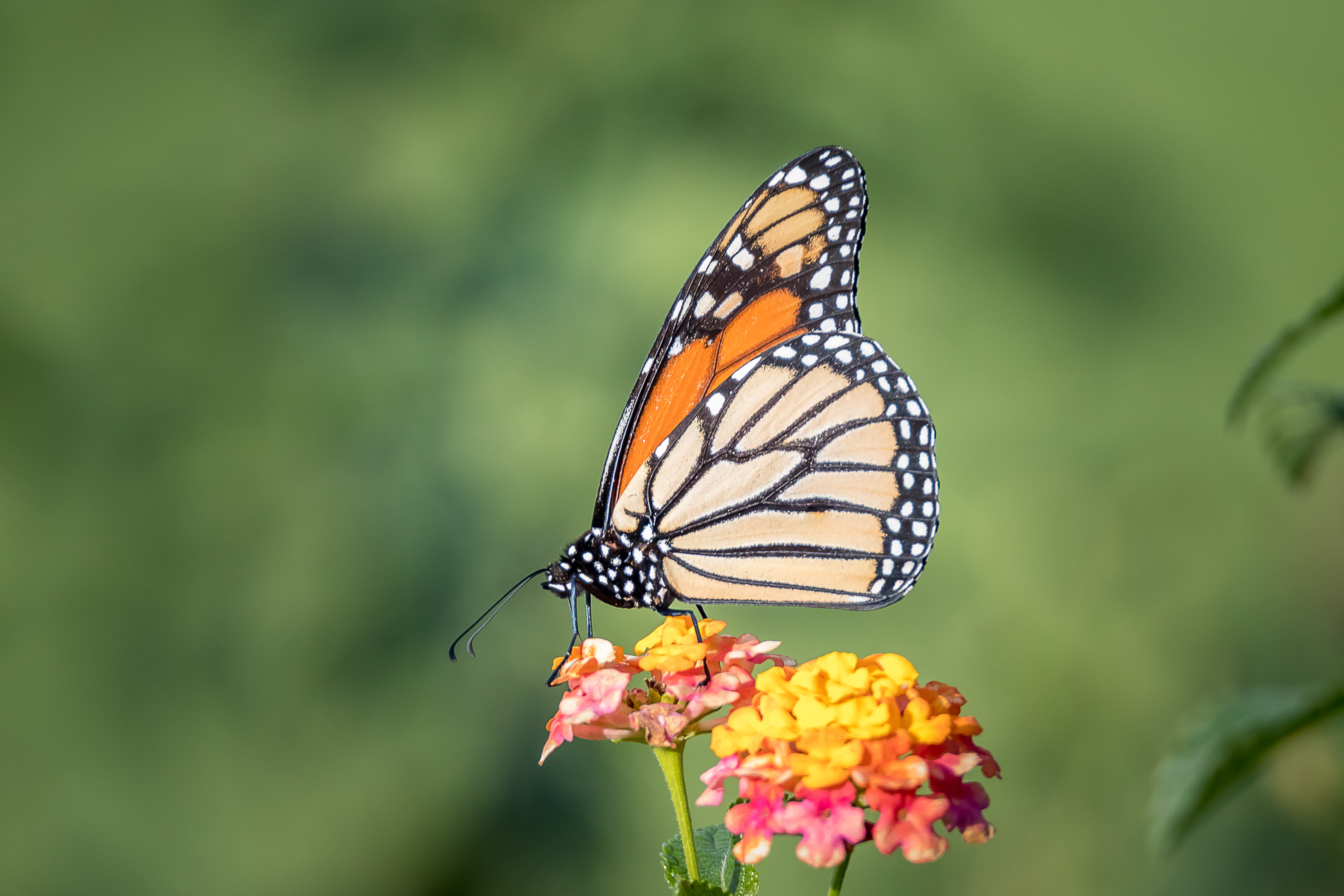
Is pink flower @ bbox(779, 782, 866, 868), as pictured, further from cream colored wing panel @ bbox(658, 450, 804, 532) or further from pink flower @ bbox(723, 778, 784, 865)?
cream colored wing panel @ bbox(658, 450, 804, 532)

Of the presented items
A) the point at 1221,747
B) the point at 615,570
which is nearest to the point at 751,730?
the point at 1221,747

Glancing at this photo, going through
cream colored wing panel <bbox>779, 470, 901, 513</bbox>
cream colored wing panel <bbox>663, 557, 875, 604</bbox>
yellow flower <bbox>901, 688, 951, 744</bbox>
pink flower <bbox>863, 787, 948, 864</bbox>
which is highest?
cream colored wing panel <bbox>779, 470, 901, 513</bbox>

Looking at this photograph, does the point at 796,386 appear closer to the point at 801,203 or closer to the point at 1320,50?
the point at 801,203

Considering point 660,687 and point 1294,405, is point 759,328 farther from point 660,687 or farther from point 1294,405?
point 1294,405

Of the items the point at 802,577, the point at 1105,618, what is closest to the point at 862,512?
the point at 802,577

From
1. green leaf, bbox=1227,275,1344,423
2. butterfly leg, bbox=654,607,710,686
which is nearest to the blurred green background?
butterfly leg, bbox=654,607,710,686
